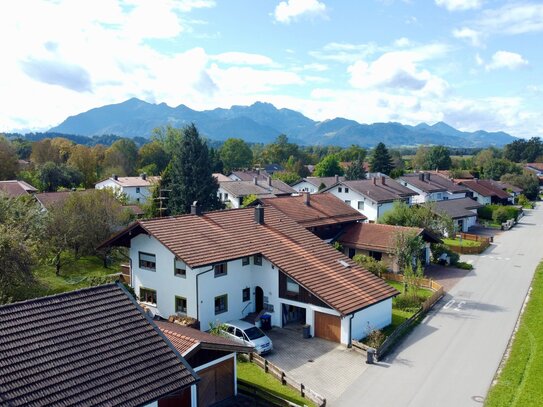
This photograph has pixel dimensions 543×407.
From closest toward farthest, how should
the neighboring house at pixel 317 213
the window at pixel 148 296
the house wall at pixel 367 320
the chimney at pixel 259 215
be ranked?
the house wall at pixel 367 320 → the window at pixel 148 296 → the chimney at pixel 259 215 → the neighboring house at pixel 317 213

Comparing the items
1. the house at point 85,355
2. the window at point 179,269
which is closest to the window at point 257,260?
the window at point 179,269

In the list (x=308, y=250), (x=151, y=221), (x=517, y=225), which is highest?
(x=151, y=221)

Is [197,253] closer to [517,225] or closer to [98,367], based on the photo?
[98,367]

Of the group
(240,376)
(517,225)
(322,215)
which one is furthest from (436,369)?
(517,225)

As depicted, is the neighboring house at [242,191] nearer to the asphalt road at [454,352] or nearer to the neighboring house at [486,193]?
the neighboring house at [486,193]

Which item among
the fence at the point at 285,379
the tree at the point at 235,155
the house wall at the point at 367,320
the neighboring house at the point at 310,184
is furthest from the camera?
the tree at the point at 235,155

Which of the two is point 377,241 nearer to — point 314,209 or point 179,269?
point 314,209
